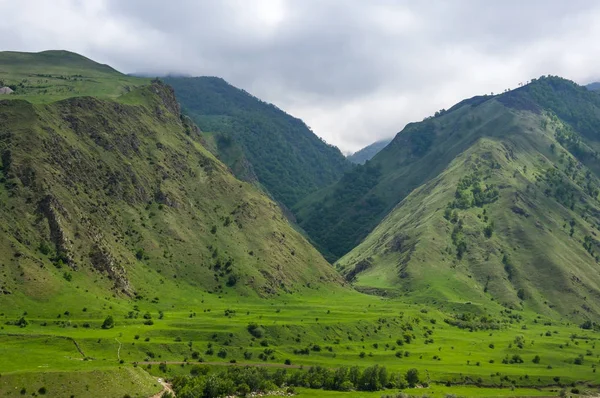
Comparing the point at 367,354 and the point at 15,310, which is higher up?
the point at 15,310

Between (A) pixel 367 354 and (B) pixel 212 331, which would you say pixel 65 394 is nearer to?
(B) pixel 212 331

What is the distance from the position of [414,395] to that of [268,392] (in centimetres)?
4187

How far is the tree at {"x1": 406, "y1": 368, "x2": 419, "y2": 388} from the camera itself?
176 metres

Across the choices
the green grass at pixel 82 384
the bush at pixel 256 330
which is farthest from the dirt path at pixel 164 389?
the bush at pixel 256 330

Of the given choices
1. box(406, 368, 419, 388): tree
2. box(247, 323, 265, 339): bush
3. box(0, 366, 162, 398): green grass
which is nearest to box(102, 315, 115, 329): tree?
box(0, 366, 162, 398): green grass

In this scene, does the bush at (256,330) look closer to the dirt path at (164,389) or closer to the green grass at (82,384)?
the dirt path at (164,389)

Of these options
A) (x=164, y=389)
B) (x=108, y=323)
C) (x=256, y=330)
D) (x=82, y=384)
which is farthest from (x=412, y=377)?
(x=82, y=384)

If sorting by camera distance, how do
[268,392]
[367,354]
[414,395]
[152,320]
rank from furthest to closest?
[367,354] → [152,320] → [414,395] → [268,392]

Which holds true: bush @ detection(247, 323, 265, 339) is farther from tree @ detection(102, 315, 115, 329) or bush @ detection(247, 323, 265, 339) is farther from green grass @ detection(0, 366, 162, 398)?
green grass @ detection(0, 366, 162, 398)

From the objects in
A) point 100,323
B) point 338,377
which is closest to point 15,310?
point 100,323

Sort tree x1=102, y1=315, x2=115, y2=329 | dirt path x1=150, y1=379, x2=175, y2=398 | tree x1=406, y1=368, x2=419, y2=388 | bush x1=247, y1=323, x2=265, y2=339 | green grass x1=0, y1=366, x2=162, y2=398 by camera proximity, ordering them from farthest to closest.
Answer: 1. bush x1=247, y1=323, x2=265, y2=339
2. tree x1=406, y1=368, x2=419, y2=388
3. tree x1=102, y1=315, x2=115, y2=329
4. dirt path x1=150, y1=379, x2=175, y2=398
5. green grass x1=0, y1=366, x2=162, y2=398

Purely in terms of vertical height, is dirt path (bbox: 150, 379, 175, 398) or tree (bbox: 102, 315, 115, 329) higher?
tree (bbox: 102, 315, 115, 329)

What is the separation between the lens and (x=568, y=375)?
7869 inches

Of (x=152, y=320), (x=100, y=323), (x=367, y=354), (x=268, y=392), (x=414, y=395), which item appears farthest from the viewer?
(x=367, y=354)
